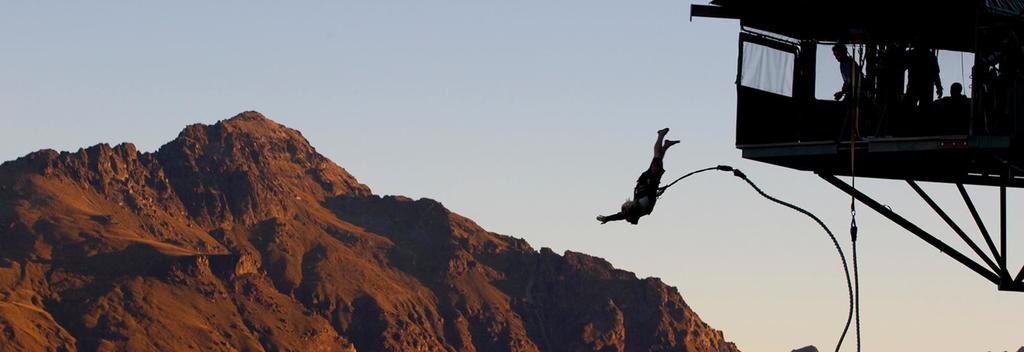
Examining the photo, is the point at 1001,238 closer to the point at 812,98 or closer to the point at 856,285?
the point at 812,98

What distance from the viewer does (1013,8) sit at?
88.6ft

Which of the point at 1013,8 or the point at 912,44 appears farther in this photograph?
the point at 912,44

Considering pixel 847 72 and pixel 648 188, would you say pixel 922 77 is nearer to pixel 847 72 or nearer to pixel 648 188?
pixel 847 72

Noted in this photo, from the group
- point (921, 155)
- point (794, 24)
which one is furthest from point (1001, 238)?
point (794, 24)

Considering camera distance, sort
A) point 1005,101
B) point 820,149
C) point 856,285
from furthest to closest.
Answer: point 820,149
point 1005,101
point 856,285

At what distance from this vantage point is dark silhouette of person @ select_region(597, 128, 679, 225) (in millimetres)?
26547

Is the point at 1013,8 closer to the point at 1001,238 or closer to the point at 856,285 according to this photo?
the point at 1001,238

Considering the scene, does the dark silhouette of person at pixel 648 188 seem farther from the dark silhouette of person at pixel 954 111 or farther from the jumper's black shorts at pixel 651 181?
the dark silhouette of person at pixel 954 111

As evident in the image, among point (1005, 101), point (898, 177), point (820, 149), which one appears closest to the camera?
point (1005, 101)

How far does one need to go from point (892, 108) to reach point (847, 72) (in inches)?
40.1

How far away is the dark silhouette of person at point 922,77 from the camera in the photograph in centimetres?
→ 2833

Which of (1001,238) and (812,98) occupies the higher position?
(812,98)

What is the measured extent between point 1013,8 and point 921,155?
7.32 feet

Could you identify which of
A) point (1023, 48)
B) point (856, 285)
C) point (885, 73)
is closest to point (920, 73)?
point (885, 73)
